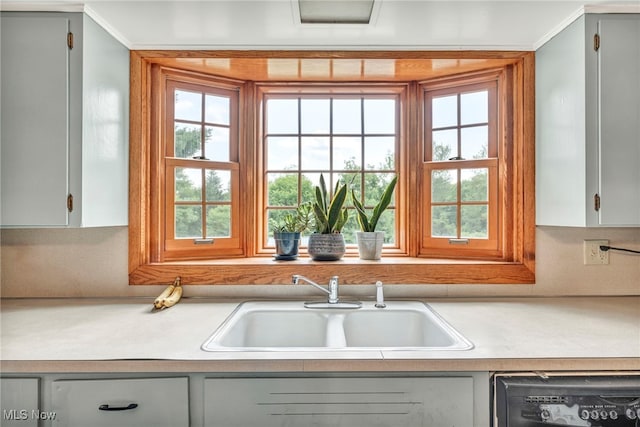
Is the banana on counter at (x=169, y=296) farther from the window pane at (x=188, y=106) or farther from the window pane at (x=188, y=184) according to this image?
the window pane at (x=188, y=106)

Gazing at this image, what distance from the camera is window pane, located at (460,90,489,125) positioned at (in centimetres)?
190

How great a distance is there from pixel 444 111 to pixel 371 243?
86 cm

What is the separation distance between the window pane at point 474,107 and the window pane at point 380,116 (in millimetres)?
373

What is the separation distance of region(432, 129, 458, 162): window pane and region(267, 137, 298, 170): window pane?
0.79 m

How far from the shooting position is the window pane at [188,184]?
6.15ft

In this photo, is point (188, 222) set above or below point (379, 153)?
below

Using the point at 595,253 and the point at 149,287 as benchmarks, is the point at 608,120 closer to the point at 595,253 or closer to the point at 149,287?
the point at 595,253

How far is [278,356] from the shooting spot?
104 cm

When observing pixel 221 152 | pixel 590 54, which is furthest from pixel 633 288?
pixel 221 152

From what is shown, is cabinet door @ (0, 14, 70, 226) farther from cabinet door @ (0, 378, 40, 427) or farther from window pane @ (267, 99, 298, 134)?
window pane @ (267, 99, 298, 134)

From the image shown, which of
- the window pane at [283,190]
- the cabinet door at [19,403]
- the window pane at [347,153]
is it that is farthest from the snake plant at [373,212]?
the cabinet door at [19,403]

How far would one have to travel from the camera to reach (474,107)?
6.30 feet

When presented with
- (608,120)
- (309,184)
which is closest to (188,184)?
(309,184)

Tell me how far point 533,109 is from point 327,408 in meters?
→ 1.63
